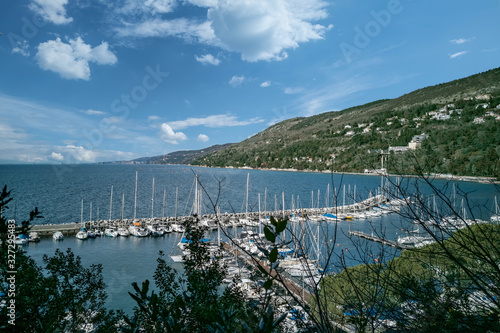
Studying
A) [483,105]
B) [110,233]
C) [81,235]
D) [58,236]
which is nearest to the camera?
[58,236]

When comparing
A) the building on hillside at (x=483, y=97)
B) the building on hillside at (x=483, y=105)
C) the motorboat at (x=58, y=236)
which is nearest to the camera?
the motorboat at (x=58, y=236)

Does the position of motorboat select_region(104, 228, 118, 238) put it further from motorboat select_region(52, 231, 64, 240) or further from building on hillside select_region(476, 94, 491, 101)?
building on hillside select_region(476, 94, 491, 101)

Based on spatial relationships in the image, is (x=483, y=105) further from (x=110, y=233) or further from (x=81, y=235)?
(x=81, y=235)

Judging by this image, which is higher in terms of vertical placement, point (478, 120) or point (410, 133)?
point (478, 120)

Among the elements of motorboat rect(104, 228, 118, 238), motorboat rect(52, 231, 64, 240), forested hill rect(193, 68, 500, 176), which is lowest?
motorboat rect(104, 228, 118, 238)

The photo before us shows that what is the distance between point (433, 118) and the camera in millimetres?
90938

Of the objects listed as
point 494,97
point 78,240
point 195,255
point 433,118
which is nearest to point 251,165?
point 433,118

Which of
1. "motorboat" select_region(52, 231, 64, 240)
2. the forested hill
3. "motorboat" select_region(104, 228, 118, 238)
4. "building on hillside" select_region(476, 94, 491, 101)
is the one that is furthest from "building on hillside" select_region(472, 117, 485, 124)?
"motorboat" select_region(52, 231, 64, 240)

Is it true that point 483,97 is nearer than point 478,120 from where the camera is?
No

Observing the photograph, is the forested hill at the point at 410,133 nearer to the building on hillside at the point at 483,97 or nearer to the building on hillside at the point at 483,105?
the building on hillside at the point at 483,105

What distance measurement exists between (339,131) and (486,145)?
86.4 metres

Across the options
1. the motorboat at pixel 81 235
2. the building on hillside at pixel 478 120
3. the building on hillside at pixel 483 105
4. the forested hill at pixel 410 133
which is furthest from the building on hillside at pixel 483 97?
the motorboat at pixel 81 235

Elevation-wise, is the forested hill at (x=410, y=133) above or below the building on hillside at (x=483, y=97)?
below

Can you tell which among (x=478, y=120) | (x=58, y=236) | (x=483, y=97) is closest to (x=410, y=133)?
(x=478, y=120)
